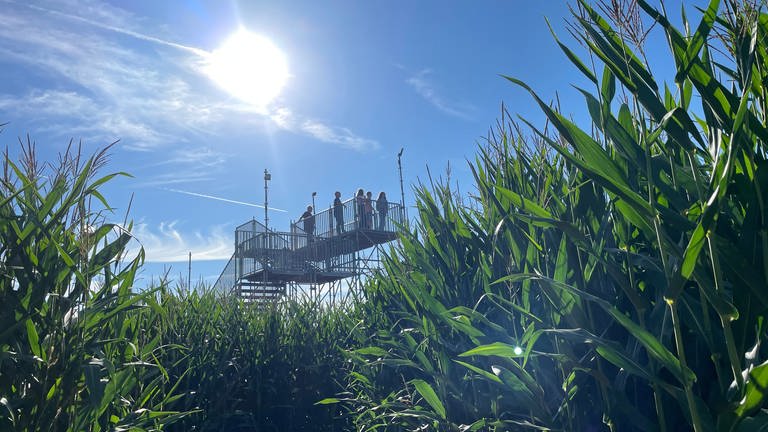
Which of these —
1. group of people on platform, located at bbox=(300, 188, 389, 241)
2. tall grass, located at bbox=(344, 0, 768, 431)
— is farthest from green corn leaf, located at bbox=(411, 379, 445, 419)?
group of people on platform, located at bbox=(300, 188, 389, 241)

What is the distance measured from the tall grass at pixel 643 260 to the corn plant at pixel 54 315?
50.1 inches

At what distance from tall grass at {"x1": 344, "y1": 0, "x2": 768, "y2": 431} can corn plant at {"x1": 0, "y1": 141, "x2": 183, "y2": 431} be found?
4.18 feet

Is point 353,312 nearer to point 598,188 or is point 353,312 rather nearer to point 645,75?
point 598,188

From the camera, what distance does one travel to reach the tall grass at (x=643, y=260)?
1258 millimetres

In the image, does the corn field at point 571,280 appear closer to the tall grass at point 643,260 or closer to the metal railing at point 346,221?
the tall grass at point 643,260

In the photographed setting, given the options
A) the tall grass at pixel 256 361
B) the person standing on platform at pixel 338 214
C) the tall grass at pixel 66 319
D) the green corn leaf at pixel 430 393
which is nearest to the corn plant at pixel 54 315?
the tall grass at pixel 66 319

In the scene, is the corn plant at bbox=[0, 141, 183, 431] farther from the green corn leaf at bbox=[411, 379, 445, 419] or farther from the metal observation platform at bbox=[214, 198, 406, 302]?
the metal observation platform at bbox=[214, 198, 406, 302]

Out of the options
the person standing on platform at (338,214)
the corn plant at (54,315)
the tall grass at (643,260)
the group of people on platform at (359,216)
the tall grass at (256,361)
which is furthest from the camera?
the person standing on platform at (338,214)

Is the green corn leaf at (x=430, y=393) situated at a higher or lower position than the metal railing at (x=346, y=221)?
lower

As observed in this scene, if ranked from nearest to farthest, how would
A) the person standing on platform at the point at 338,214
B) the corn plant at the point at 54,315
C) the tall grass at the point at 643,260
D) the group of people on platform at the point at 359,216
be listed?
1. the tall grass at the point at 643,260
2. the corn plant at the point at 54,315
3. the group of people on platform at the point at 359,216
4. the person standing on platform at the point at 338,214

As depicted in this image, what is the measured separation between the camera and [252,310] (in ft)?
20.7

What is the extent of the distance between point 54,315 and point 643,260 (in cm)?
205

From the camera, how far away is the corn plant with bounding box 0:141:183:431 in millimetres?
2080

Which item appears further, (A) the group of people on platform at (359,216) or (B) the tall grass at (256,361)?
(A) the group of people on platform at (359,216)
